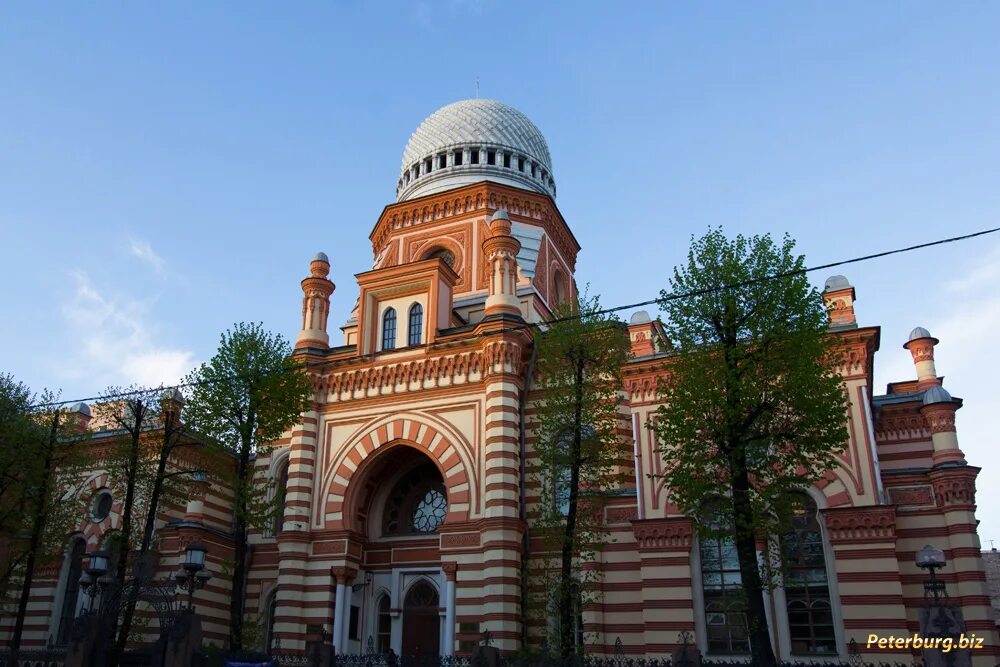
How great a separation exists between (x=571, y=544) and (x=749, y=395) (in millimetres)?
6695

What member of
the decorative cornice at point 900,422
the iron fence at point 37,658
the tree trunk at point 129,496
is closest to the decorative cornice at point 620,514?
the decorative cornice at point 900,422

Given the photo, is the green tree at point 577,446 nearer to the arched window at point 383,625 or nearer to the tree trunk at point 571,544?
the tree trunk at point 571,544

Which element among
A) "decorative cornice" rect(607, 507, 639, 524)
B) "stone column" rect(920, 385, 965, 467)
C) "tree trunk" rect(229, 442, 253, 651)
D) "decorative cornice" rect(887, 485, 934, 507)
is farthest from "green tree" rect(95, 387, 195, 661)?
"stone column" rect(920, 385, 965, 467)

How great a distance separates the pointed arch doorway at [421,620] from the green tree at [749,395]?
11.4m

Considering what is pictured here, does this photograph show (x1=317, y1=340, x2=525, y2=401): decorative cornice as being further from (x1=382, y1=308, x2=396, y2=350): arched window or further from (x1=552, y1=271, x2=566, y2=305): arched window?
(x1=552, y1=271, x2=566, y2=305): arched window

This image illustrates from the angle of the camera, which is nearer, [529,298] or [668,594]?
[668,594]

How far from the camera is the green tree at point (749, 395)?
1956 centimetres

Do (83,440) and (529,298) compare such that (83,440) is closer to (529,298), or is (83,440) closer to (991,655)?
(529,298)

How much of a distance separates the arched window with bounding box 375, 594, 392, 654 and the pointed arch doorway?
76cm

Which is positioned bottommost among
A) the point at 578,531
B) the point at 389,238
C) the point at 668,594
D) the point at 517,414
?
the point at 668,594

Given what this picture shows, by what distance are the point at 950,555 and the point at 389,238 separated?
26641 millimetres

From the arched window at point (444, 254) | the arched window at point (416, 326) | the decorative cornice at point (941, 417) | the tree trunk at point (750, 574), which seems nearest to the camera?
the tree trunk at point (750, 574)

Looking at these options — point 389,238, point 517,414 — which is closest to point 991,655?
point 517,414

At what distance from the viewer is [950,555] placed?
23531 millimetres
